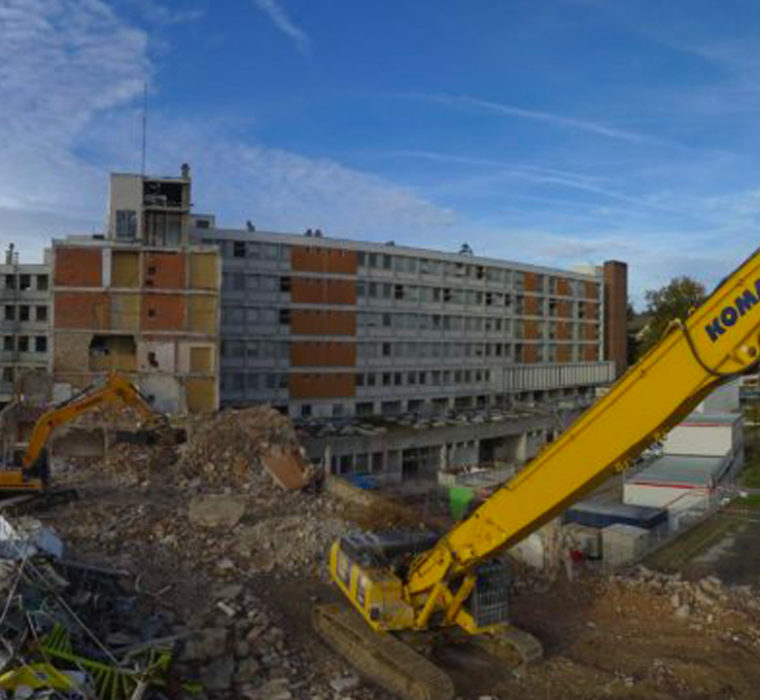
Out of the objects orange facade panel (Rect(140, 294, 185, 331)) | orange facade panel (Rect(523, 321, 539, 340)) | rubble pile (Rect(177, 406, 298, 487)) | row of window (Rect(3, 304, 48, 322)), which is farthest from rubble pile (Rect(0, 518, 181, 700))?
orange facade panel (Rect(523, 321, 539, 340))

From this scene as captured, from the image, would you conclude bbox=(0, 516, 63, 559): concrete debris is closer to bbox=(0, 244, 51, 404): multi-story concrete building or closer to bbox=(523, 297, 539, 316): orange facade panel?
bbox=(0, 244, 51, 404): multi-story concrete building

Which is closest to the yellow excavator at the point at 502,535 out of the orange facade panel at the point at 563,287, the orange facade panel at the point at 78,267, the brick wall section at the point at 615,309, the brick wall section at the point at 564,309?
the orange facade panel at the point at 78,267

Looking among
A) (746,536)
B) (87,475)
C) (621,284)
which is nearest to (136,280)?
(87,475)

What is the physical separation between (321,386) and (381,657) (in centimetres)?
4097

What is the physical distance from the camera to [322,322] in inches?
2042

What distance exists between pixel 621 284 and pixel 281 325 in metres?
42.5

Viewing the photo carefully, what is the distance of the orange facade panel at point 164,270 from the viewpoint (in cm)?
3866

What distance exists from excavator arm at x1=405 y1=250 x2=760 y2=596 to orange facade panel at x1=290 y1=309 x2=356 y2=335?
132 feet

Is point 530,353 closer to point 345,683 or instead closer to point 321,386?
point 321,386

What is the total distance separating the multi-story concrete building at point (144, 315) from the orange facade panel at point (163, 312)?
5 centimetres

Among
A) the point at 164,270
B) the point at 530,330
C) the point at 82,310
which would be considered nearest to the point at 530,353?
the point at 530,330

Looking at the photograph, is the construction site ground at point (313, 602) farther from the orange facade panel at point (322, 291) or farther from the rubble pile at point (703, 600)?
the orange facade panel at point (322, 291)

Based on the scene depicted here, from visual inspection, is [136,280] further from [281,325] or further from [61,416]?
[61,416]

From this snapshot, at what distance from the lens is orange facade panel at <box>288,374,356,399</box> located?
166ft
